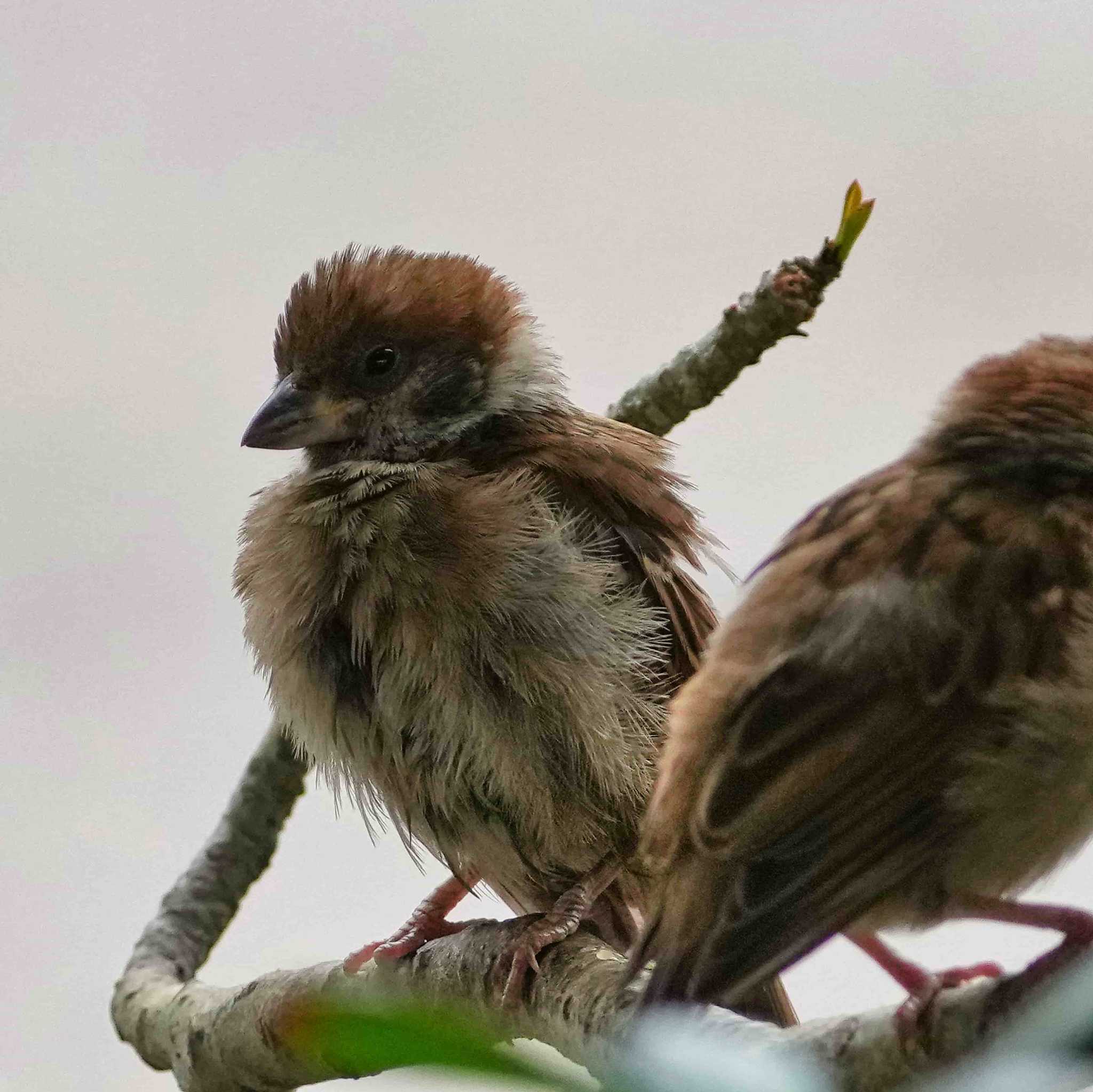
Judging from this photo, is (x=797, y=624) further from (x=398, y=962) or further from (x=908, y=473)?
(x=398, y=962)

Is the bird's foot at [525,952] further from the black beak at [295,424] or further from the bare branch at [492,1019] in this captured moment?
the black beak at [295,424]

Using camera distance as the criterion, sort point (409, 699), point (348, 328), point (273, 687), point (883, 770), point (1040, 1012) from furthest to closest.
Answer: point (348, 328) < point (273, 687) < point (409, 699) < point (883, 770) < point (1040, 1012)

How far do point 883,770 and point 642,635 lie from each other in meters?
1.23

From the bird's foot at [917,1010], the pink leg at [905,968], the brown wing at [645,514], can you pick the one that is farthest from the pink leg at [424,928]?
the bird's foot at [917,1010]

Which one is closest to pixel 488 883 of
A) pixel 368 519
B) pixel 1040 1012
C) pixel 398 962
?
pixel 398 962

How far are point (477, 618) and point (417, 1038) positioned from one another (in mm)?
2228

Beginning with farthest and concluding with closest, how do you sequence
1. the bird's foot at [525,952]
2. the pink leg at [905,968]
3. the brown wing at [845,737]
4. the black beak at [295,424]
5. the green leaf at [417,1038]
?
the black beak at [295,424], the bird's foot at [525,952], the pink leg at [905,968], the brown wing at [845,737], the green leaf at [417,1038]

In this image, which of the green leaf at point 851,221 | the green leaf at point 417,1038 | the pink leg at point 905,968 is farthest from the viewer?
the green leaf at point 851,221

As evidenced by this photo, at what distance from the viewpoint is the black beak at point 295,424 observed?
342 centimetres

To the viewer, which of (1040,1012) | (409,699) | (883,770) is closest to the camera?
(1040,1012)

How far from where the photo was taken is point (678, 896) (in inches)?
A: 79.4

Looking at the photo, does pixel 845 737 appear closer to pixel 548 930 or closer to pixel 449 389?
pixel 548 930

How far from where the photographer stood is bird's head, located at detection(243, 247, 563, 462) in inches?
135

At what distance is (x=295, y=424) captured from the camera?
3.44 metres
